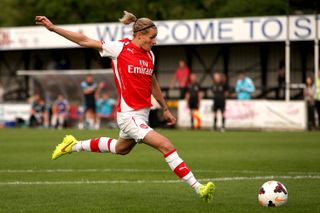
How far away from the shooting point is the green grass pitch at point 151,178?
9.84 m

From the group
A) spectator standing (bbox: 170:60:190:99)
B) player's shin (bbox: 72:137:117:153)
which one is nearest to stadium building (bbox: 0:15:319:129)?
spectator standing (bbox: 170:60:190:99)

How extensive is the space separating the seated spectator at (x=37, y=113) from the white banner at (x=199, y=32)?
3.49 meters

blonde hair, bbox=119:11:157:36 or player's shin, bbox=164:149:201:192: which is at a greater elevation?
blonde hair, bbox=119:11:157:36

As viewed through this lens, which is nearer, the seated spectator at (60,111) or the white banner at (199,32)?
the white banner at (199,32)

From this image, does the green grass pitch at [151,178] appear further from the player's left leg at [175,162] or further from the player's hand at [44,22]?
the player's hand at [44,22]

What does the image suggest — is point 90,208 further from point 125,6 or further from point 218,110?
point 125,6

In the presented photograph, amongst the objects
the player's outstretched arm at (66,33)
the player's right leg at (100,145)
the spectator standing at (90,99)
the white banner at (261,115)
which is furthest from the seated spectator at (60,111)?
the player's outstretched arm at (66,33)

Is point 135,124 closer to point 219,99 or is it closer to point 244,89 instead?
point 219,99

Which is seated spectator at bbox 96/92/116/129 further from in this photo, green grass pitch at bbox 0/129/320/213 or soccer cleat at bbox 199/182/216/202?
soccer cleat at bbox 199/182/216/202

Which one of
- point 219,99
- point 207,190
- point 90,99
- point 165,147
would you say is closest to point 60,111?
point 90,99

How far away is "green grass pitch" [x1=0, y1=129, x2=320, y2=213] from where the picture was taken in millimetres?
9844

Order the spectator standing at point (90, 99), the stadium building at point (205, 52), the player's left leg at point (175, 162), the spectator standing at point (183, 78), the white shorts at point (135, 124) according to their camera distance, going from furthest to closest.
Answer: the spectator standing at point (183, 78)
the stadium building at point (205, 52)
the spectator standing at point (90, 99)
the white shorts at point (135, 124)
the player's left leg at point (175, 162)

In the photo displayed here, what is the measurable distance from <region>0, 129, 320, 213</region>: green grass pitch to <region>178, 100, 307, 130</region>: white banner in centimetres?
885

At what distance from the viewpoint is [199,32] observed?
36125 millimetres
